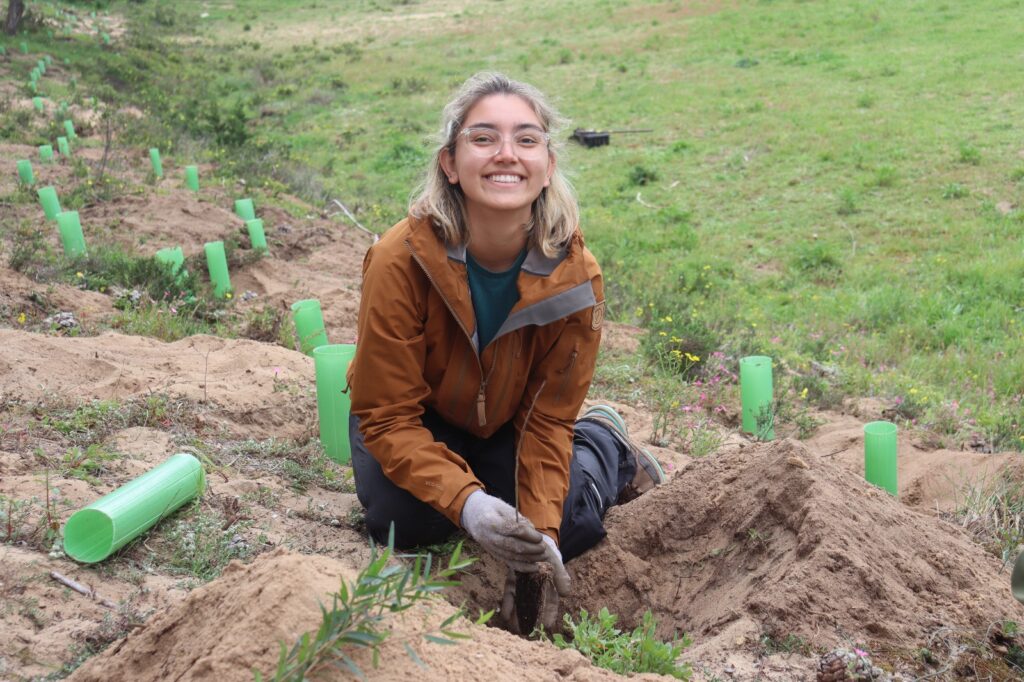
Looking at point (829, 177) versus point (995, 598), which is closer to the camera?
point (995, 598)

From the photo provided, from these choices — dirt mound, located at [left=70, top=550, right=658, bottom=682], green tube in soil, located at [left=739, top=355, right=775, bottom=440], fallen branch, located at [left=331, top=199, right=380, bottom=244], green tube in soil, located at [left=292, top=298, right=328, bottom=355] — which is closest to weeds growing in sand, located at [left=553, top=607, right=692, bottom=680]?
dirt mound, located at [left=70, top=550, right=658, bottom=682]

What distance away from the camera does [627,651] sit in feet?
6.86

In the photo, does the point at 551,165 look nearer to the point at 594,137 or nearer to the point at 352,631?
the point at 352,631

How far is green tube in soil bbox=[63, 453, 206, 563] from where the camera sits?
Result: 2457 mm

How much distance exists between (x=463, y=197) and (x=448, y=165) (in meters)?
0.10

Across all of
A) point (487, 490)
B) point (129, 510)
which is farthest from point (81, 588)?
point (487, 490)

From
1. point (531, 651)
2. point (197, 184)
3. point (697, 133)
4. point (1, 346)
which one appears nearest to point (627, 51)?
point (697, 133)

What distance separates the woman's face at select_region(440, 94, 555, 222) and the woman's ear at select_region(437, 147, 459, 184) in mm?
10

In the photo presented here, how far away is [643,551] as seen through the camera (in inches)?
119

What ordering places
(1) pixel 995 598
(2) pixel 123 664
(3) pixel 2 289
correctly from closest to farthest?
(2) pixel 123 664
(1) pixel 995 598
(3) pixel 2 289

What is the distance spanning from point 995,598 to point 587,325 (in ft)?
4.24

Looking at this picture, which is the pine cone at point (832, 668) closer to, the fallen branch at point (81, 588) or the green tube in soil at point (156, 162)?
the fallen branch at point (81, 588)

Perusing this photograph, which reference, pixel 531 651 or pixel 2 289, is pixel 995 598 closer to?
pixel 531 651

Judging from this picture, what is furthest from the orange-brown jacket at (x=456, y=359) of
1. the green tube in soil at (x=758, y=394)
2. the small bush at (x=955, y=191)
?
the small bush at (x=955, y=191)
